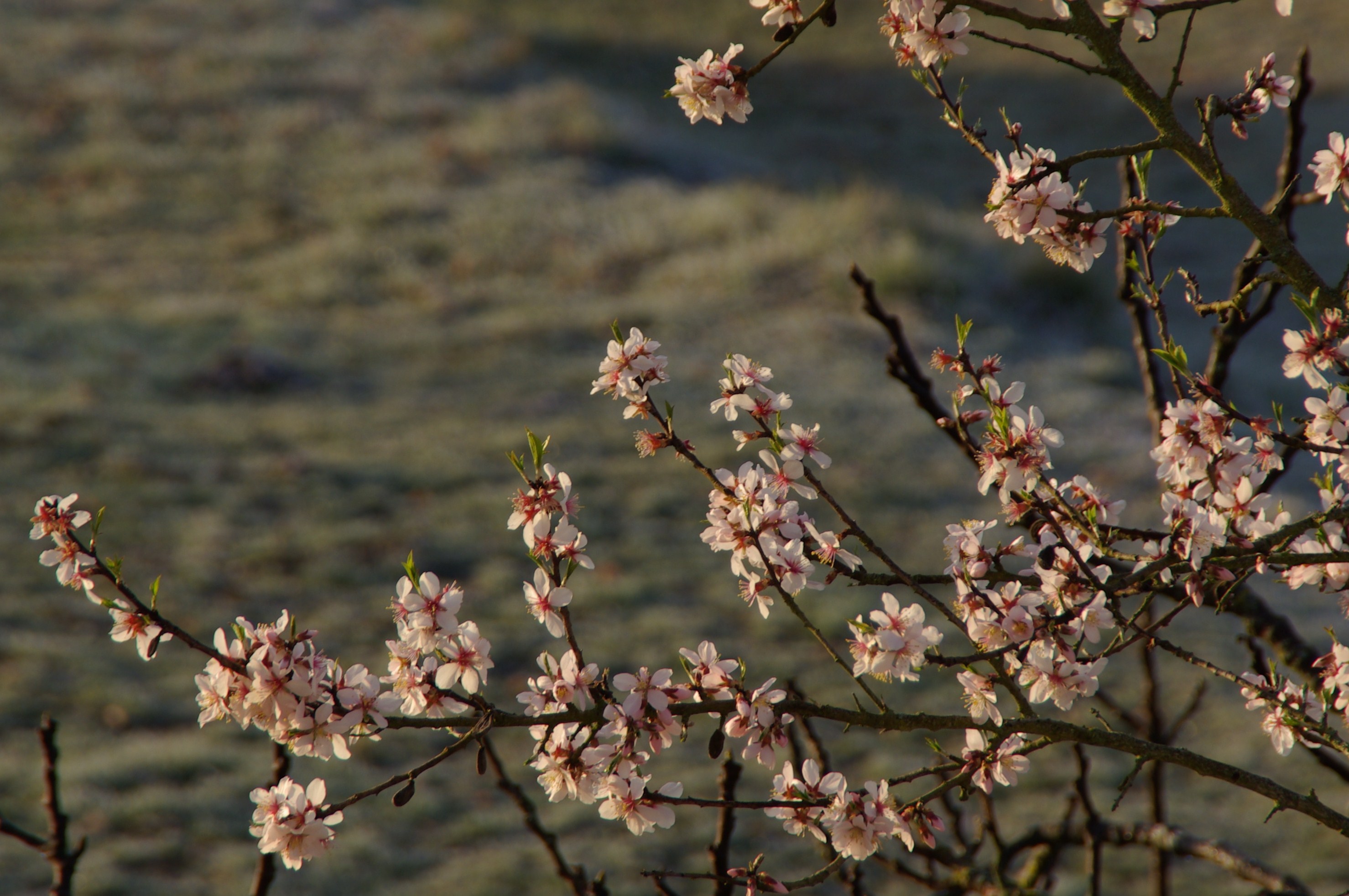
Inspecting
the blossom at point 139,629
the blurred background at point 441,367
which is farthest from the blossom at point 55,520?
the blurred background at point 441,367

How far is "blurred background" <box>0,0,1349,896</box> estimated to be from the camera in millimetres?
7617

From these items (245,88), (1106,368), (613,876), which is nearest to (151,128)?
(245,88)

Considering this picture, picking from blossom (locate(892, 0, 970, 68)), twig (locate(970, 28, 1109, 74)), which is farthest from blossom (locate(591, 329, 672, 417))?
twig (locate(970, 28, 1109, 74))

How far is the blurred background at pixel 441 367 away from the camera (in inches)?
300

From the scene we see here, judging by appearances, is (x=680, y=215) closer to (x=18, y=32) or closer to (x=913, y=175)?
(x=913, y=175)

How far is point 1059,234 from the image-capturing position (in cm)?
187

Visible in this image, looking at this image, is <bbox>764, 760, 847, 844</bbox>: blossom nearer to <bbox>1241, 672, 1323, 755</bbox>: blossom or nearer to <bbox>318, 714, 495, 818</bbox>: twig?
<bbox>318, 714, 495, 818</bbox>: twig

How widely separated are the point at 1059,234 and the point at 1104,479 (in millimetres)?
10187

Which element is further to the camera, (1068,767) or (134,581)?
(134,581)

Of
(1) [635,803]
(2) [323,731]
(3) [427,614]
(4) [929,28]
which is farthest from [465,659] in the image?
(4) [929,28]

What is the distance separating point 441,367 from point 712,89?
493 inches

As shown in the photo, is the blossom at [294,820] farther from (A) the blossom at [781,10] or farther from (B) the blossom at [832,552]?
(A) the blossom at [781,10]

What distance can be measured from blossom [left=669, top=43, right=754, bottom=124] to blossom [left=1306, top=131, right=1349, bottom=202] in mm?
907

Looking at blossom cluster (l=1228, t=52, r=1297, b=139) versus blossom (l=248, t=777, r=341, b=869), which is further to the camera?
blossom cluster (l=1228, t=52, r=1297, b=139)
